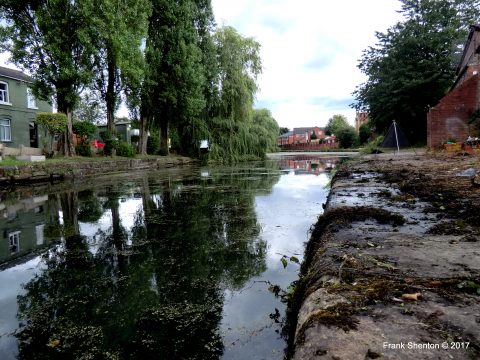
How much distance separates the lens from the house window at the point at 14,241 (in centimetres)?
418

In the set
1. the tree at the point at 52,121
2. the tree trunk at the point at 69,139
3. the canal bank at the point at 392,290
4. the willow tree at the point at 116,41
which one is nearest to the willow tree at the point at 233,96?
the willow tree at the point at 116,41

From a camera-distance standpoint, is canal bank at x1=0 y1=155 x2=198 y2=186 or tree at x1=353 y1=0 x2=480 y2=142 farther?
tree at x1=353 y1=0 x2=480 y2=142

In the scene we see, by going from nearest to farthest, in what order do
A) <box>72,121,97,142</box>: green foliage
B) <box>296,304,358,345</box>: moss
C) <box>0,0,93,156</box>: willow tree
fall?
<box>296,304,358,345</box>: moss
<box>0,0,93,156</box>: willow tree
<box>72,121,97,142</box>: green foliage

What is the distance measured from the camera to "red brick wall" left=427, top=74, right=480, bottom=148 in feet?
55.5

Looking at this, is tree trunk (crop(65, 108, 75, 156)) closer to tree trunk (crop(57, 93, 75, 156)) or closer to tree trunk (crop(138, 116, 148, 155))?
tree trunk (crop(57, 93, 75, 156))

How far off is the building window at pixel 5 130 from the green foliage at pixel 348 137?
51.7 m

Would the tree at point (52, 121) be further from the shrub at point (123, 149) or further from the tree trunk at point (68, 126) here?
the shrub at point (123, 149)

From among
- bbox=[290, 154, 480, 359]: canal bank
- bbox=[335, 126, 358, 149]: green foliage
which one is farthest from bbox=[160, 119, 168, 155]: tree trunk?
bbox=[335, 126, 358, 149]: green foliage

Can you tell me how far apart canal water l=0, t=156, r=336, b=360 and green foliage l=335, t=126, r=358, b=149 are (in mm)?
57975

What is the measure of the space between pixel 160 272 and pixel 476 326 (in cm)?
264

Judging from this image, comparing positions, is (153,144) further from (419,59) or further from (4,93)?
(419,59)

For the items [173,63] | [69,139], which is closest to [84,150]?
[69,139]

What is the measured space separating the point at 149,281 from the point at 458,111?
62.9ft

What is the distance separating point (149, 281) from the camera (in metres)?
3.10
